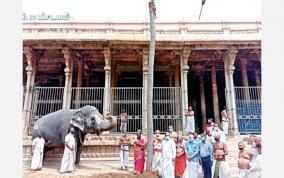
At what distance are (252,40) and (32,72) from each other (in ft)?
33.4

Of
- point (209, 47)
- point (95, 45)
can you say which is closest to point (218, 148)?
point (209, 47)

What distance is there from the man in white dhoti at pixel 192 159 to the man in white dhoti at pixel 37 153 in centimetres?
440

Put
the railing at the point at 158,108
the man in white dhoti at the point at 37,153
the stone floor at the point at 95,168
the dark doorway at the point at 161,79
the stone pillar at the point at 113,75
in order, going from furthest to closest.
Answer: the dark doorway at the point at 161,79 → the stone pillar at the point at 113,75 → the railing at the point at 158,108 → the man in white dhoti at the point at 37,153 → the stone floor at the point at 95,168

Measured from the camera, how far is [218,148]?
7.55 m

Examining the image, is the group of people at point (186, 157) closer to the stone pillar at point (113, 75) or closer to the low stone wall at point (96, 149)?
the low stone wall at point (96, 149)

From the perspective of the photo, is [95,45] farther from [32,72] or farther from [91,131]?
[91,131]

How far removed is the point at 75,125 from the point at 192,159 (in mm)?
3708

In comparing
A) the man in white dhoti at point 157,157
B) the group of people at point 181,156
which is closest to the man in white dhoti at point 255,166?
the group of people at point 181,156

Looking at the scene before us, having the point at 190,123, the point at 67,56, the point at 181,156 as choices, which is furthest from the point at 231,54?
the point at 67,56

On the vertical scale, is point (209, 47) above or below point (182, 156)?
above

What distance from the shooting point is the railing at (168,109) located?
534 inches

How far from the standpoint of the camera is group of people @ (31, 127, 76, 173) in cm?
896

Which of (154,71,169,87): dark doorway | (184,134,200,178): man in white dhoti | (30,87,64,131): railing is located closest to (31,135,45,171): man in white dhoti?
(30,87,64,131): railing

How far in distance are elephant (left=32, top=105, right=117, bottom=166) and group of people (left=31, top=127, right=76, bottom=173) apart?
294 millimetres
